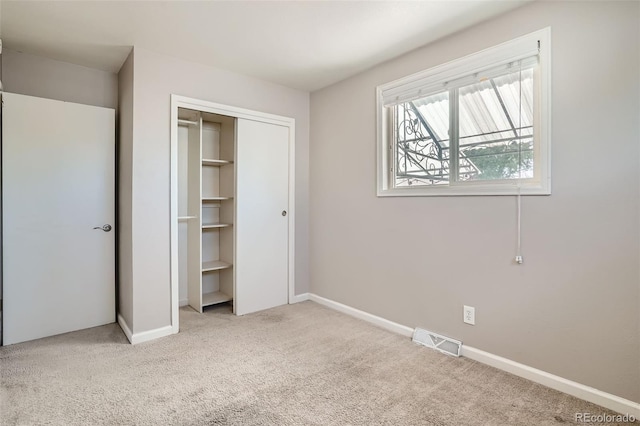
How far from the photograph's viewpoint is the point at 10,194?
2.49m

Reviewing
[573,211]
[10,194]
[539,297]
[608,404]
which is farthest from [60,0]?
[608,404]

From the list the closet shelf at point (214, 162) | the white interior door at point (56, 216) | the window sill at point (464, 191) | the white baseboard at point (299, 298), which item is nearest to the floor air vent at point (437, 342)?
the window sill at point (464, 191)

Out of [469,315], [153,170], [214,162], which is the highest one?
[214,162]

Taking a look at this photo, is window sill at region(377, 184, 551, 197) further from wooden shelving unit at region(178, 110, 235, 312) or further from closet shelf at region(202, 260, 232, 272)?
closet shelf at region(202, 260, 232, 272)

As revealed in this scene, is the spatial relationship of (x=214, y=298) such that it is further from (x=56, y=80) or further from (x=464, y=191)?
(x=464, y=191)

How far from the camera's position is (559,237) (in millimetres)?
1876

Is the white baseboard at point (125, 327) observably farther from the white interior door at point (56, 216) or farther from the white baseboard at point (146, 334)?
the white interior door at point (56, 216)

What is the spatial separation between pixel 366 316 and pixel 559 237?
1.70m

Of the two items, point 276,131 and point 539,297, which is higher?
point 276,131

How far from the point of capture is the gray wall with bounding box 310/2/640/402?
1667mm

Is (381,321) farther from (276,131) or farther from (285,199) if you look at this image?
(276,131)

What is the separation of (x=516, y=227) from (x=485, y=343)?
828mm

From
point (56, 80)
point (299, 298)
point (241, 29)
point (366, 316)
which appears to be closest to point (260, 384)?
point (366, 316)

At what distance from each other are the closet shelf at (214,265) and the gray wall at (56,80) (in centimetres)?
181
